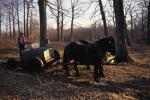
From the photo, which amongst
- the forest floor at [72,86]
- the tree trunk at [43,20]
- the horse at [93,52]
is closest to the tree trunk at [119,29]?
the forest floor at [72,86]

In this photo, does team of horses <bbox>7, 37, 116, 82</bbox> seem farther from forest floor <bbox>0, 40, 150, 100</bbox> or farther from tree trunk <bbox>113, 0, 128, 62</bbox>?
tree trunk <bbox>113, 0, 128, 62</bbox>

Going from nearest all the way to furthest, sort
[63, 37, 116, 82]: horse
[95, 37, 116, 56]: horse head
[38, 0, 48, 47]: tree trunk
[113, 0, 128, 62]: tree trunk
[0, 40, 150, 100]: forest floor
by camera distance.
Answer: [0, 40, 150, 100]: forest floor → [63, 37, 116, 82]: horse → [95, 37, 116, 56]: horse head → [113, 0, 128, 62]: tree trunk → [38, 0, 48, 47]: tree trunk

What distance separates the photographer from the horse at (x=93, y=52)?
1262cm

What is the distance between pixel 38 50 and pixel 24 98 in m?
5.46

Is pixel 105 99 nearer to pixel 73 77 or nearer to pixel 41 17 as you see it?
pixel 73 77

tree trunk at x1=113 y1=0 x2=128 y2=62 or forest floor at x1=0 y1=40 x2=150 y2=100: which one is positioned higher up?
tree trunk at x1=113 y1=0 x2=128 y2=62

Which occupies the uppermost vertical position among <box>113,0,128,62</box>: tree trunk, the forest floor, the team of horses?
<box>113,0,128,62</box>: tree trunk

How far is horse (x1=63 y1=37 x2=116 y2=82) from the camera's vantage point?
12.6m

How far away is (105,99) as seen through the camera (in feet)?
32.7

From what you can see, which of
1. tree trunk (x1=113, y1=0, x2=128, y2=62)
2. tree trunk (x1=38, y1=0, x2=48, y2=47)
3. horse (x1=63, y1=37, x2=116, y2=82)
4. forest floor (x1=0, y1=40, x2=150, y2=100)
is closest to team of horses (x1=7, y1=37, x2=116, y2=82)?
horse (x1=63, y1=37, x2=116, y2=82)

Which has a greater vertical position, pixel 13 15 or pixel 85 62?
pixel 13 15

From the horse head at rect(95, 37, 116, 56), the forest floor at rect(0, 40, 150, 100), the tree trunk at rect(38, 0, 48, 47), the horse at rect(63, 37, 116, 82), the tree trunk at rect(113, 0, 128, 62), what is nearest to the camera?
the forest floor at rect(0, 40, 150, 100)

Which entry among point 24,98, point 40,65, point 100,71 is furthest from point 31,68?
point 24,98

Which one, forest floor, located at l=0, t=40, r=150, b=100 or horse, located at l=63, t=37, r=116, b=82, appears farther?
horse, located at l=63, t=37, r=116, b=82
